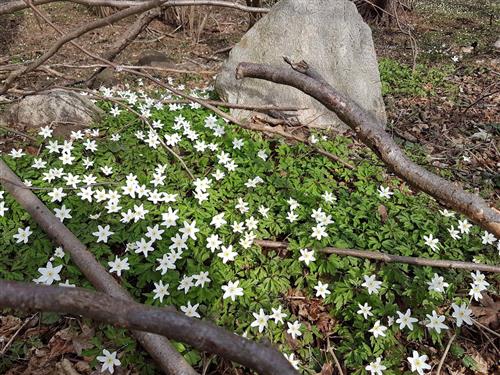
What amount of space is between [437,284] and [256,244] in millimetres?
1404

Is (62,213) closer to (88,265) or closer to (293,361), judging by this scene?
(88,265)

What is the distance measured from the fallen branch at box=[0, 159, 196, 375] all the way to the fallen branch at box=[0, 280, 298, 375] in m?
1.12

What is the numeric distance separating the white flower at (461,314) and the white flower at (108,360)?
2.31m

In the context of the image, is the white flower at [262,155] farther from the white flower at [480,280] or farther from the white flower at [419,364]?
the white flower at [419,364]

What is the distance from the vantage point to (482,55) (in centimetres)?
807

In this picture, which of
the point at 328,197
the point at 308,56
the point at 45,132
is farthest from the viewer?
the point at 308,56

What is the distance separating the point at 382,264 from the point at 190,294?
1527mm

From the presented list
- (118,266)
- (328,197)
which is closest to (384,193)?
(328,197)

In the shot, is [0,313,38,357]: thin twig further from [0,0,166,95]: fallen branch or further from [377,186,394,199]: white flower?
[377,186,394,199]: white flower

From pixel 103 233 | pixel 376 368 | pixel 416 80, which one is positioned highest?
pixel 103 233

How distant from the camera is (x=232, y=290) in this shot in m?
2.88

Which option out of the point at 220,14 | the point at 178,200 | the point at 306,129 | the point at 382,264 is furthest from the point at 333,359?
the point at 220,14

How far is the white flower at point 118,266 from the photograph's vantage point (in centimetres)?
291

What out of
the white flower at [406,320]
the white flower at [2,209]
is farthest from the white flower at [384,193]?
the white flower at [2,209]
